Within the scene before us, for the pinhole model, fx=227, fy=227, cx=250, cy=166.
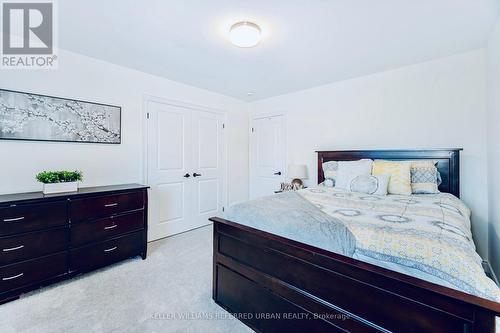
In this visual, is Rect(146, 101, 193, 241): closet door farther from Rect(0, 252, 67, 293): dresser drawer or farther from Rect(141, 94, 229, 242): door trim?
Rect(0, 252, 67, 293): dresser drawer

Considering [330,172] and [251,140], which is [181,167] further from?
[330,172]

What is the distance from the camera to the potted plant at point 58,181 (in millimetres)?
2217

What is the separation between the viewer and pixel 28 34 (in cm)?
226

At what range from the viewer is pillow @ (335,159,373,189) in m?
2.70

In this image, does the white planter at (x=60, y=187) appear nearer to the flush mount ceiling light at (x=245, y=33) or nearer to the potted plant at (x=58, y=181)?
the potted plant at (x=58, y=181)

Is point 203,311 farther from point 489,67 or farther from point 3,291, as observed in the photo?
point 489,67

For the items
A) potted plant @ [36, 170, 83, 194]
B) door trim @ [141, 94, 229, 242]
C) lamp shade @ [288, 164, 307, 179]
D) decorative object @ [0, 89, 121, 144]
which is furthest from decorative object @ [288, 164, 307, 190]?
potted plant @ [36, 170, 83, 194]

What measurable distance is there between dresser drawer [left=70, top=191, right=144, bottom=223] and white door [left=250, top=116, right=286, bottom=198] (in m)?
2.46

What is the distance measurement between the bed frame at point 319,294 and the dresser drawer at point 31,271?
1516mm

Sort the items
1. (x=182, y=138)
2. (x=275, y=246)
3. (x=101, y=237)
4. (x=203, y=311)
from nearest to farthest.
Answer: (x=275, y=246), (x=203, y=311), (x=101, y=237), (x=182, y=138)

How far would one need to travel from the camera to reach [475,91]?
253 centimetres

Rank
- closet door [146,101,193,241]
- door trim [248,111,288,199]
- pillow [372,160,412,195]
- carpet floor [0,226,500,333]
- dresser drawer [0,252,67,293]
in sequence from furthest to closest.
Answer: door trim [248,111,288,199] → closet door [146,101,193,241] → pillow [372,160,412,195] → dresser drawer [0,252,67,293] → carpet floor [0,226,500,333]

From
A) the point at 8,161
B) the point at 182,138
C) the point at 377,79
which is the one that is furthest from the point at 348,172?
the point at 8,161

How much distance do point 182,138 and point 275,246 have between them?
8.95 ft
